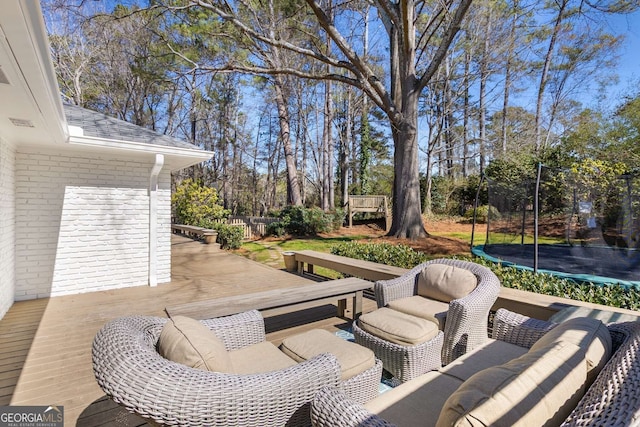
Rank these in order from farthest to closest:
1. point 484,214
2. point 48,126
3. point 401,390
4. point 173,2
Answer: point 484,214, point 173,2, point 48,126, point 401,390

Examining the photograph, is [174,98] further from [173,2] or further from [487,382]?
[487,382]

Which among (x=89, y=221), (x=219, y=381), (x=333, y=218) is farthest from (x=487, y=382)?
(x=333, y=218)

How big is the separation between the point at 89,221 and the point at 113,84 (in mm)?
13502

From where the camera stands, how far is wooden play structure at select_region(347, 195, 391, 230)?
45.0 ft

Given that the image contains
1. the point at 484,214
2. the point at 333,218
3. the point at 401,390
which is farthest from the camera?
the point at 484,214

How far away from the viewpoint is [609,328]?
1752 mm

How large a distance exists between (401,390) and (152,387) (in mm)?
1180

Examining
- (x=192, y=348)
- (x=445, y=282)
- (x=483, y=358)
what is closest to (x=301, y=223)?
(x=445, y=282)

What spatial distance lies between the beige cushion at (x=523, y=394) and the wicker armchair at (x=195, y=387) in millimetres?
691

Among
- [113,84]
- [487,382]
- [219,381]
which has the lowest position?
[219,381]

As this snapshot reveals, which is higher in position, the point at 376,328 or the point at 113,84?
the point at 113,84

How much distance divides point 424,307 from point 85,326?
3.65 m

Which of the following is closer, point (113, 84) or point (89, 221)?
point (89, 221)

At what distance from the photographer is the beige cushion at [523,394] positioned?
0.94 metres
